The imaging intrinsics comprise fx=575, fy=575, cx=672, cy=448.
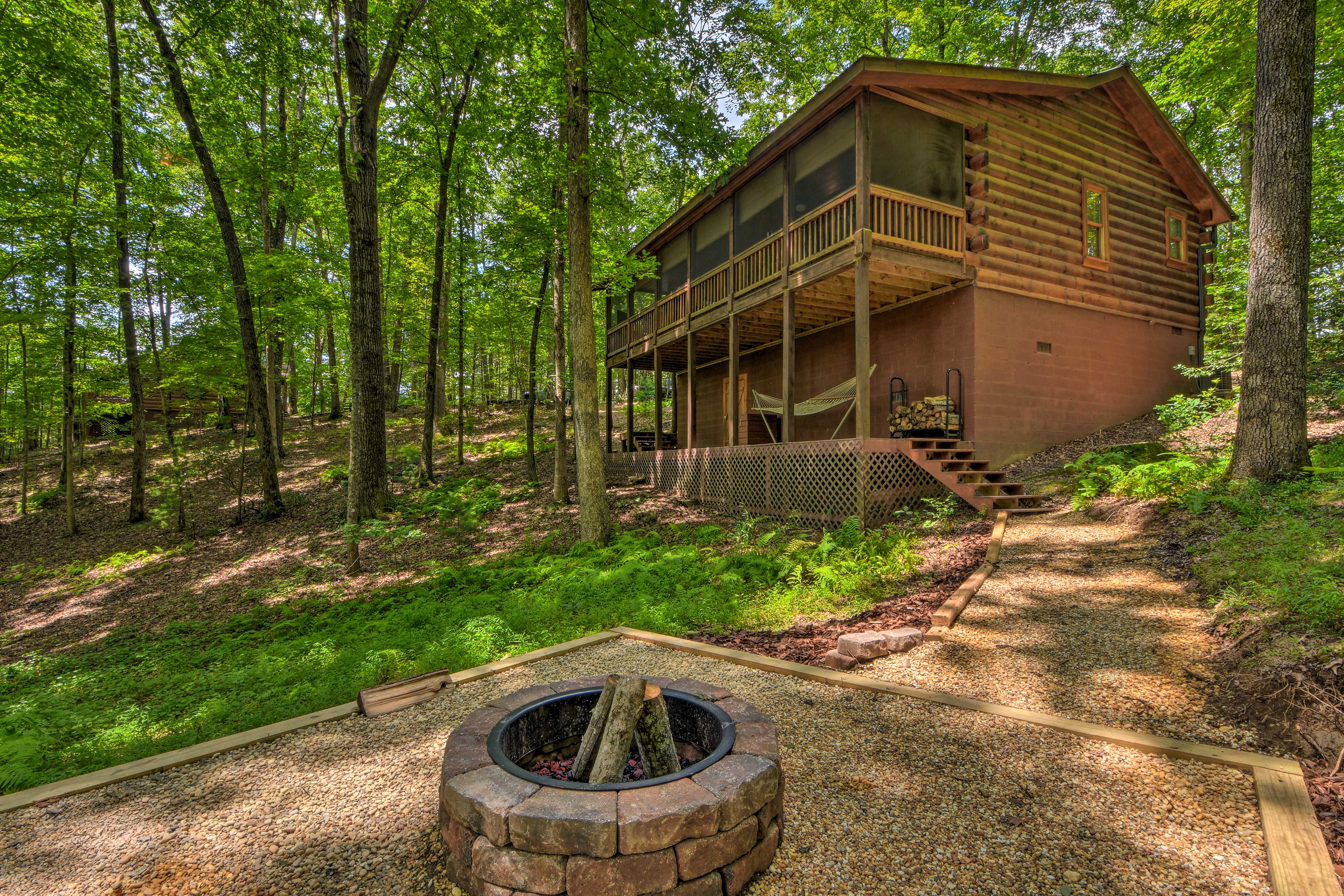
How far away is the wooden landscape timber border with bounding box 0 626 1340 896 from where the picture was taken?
5.81 feet

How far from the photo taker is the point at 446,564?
26.4 ft

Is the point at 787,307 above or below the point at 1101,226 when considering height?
below

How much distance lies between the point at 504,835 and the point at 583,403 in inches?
243

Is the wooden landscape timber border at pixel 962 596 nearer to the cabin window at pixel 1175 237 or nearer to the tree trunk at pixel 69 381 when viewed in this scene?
the cabin window at pixel 1175 237

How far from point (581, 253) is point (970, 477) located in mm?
5984

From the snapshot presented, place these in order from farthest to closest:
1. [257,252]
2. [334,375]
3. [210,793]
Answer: [334,375] → [257,252] → [210,793]

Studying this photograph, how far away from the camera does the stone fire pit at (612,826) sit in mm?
1639

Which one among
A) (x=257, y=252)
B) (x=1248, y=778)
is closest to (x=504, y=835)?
(x=1248, y=778)

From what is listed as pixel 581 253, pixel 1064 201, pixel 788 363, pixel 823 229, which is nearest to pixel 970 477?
pixel 788 363

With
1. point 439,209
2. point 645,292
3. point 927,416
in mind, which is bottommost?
point 927,416

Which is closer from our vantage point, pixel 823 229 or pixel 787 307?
pixel 823 229

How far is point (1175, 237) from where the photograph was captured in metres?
11.6

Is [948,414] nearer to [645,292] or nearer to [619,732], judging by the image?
[619,732]

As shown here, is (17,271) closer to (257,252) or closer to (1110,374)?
(257,252)
